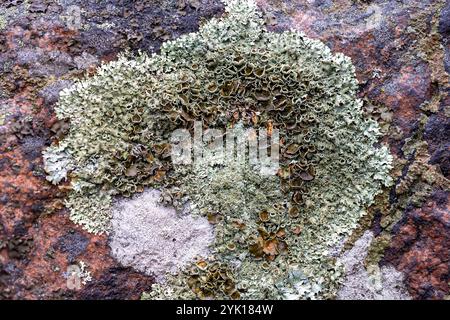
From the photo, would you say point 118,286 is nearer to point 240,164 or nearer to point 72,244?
point 72,244

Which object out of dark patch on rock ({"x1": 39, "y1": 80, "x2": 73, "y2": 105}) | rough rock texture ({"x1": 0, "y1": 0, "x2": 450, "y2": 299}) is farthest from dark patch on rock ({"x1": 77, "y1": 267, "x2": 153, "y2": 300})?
dark patch on rock ({"x1": 39, "y1": 80, "x2": 73, "y2": 105})

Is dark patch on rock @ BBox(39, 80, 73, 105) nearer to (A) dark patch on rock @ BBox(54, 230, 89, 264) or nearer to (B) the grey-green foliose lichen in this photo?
(B) the grey-green foliose lichen

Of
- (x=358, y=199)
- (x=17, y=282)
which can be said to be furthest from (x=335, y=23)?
(x=17, y=282)

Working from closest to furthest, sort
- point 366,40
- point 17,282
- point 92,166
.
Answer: point 17,282
point 92,166
point 366,40

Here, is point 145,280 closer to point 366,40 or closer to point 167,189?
point 167,189

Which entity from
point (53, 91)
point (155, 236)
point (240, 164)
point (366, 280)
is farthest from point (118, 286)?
point (366, 280)

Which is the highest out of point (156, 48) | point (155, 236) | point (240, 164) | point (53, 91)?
point (156, 48)
